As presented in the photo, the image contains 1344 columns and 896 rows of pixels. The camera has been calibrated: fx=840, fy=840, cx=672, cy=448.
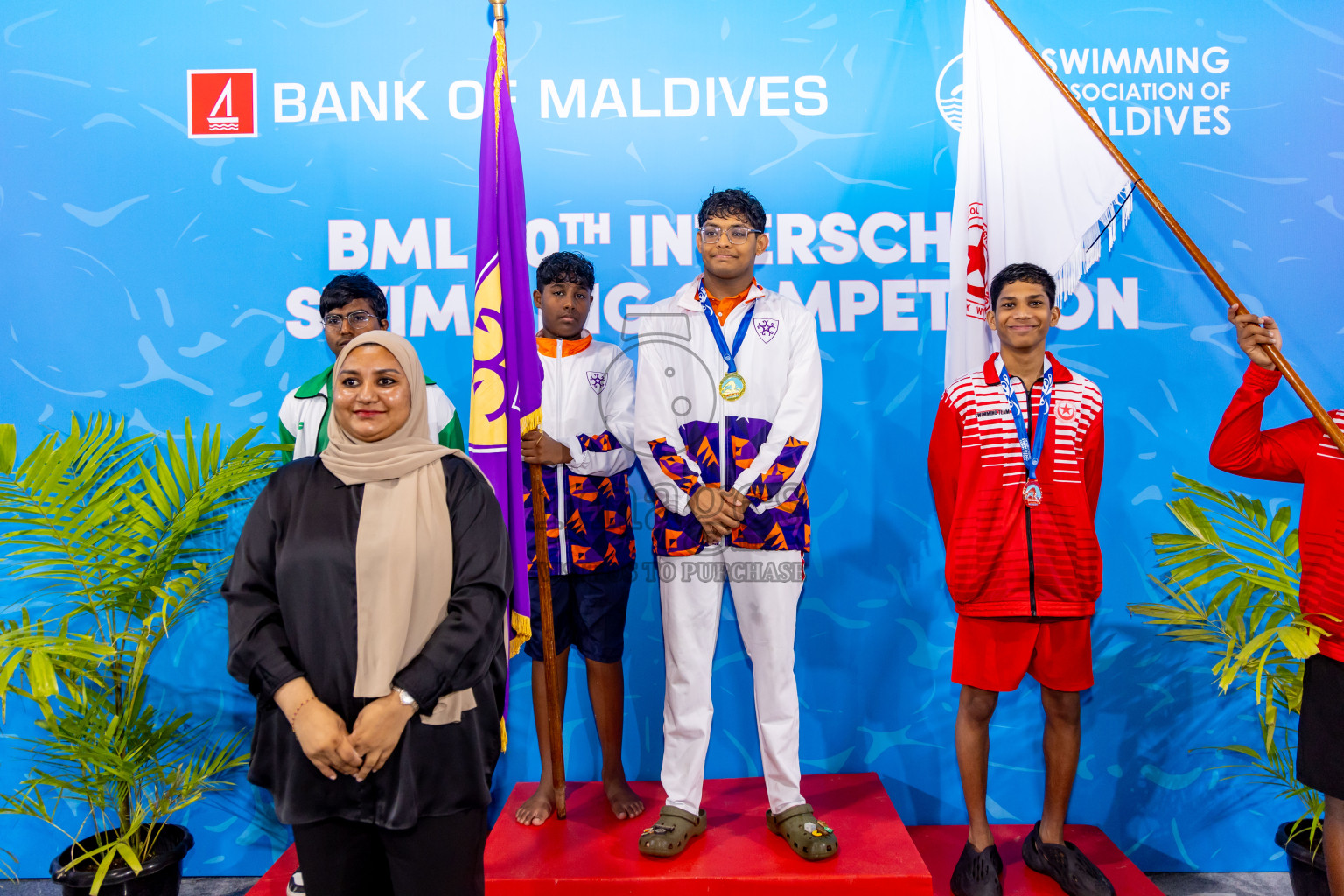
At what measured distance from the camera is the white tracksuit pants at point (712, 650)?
2381 millimetres

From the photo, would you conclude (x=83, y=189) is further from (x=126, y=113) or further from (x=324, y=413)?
(x=324, y=413)

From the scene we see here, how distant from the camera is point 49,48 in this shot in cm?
300

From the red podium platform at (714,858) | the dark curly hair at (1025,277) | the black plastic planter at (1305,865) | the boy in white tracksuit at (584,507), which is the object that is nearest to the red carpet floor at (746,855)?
the red podium platform at (714,858)

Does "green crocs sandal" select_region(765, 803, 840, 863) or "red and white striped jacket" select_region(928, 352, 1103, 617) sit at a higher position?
"red and white striped jacket" select_region(928, 352, 1103, 617)

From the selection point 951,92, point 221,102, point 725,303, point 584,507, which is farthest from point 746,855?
point 221,102

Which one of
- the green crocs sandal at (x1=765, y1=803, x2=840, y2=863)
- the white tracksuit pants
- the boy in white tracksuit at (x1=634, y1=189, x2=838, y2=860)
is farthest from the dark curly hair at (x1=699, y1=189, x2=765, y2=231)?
the green crocs sandal at (x1=765, y1=803, x2=840, y2=863)

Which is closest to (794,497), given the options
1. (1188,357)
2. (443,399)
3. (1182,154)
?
(443,399)

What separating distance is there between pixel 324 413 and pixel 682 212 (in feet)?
4.56

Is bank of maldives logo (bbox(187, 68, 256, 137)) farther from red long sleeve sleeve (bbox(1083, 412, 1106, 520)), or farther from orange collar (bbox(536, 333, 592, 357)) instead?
red long sleeve sleeve (bbox(1083, 412, 1106, 520))

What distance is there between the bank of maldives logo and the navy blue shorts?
196 centimetres

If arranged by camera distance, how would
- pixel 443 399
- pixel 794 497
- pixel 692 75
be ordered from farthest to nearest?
pixel 692 75
pixel 443 399
pixel 794 497

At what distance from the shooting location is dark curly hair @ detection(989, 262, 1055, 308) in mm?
2482

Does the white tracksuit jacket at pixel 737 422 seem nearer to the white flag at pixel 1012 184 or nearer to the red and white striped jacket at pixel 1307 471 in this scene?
the white flag at pixel 1012 184

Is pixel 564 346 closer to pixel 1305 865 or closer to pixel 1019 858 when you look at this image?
pixel 1019 858
